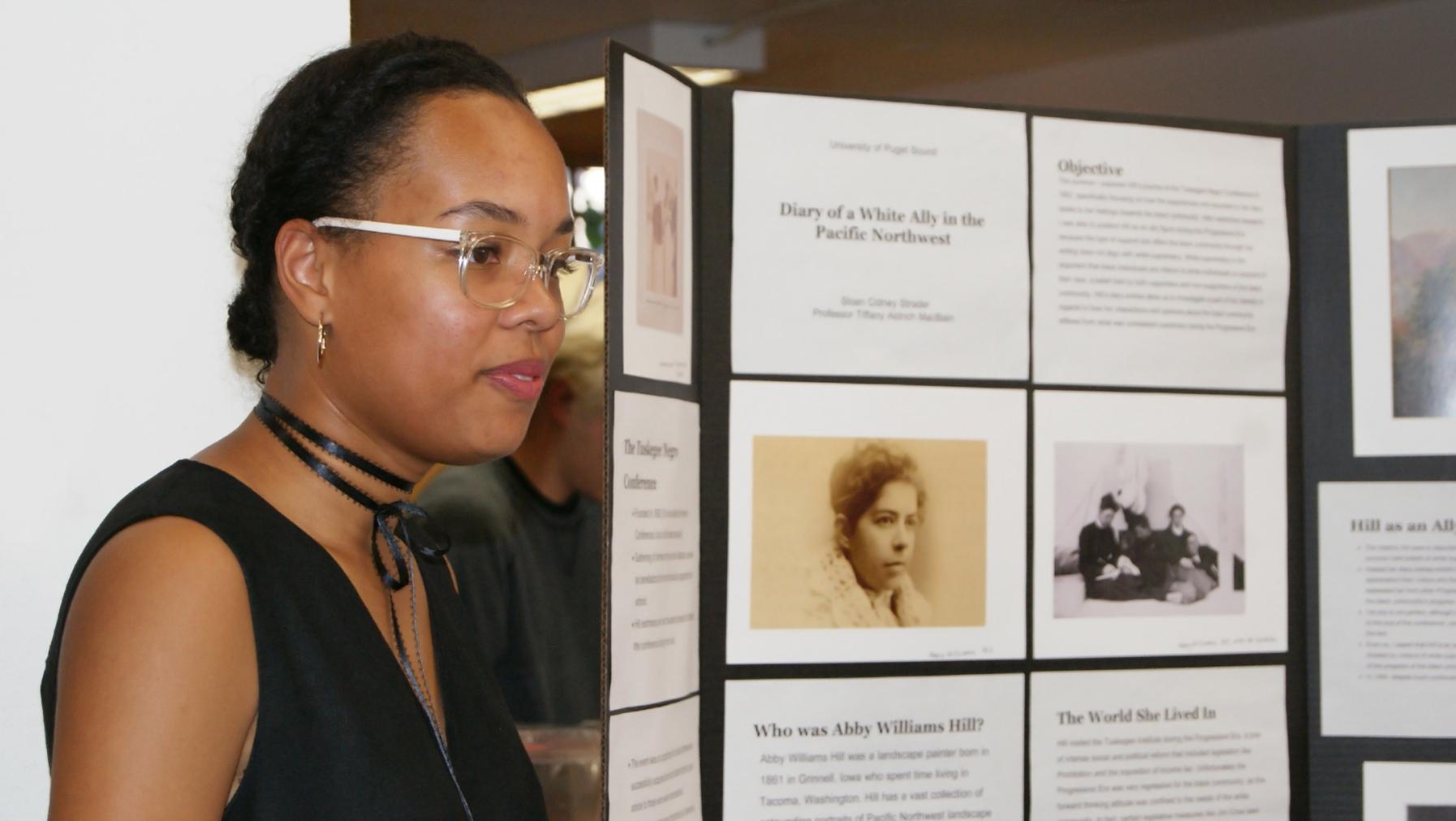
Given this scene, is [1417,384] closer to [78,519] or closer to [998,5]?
[78,519]

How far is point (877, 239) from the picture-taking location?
1727 millimetres

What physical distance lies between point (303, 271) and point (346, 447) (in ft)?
0.57

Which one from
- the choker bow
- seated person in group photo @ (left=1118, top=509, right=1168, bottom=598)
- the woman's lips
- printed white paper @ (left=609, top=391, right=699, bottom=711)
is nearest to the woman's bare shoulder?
the choker bow

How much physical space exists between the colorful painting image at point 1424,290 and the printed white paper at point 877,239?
0.55m

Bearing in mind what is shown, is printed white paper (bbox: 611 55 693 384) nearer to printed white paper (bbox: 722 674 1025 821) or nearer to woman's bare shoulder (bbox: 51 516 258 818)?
printed white paper (bbox: 722 674 1025 821)

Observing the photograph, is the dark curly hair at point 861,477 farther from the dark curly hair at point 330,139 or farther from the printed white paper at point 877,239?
the dark curly hair at point 330,139

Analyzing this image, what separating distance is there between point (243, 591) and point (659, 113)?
757mm

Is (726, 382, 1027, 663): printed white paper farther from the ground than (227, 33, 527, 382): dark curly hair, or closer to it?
closer to it

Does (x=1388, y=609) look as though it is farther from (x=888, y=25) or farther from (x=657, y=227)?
(x=888, y=25)

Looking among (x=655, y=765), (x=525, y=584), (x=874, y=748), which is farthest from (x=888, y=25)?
(x=655, y=765)

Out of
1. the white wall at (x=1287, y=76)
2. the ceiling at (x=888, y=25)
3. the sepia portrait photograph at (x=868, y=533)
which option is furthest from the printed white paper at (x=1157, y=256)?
the ceiling at (x=888, y=25)

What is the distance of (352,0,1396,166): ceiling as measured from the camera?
6.15 m

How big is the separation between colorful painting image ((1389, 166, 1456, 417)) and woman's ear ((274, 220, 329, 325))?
4.80 feet

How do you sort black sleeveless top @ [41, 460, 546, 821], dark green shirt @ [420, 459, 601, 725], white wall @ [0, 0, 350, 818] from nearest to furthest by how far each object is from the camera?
black sleeveless top @ [41, 460, 546, 821] → white wall @ [0, 0, 350, 818] → dark green shirt @ [420, 459, 601, 725]
